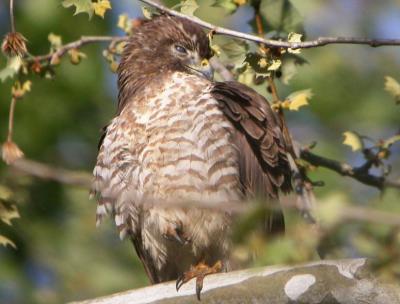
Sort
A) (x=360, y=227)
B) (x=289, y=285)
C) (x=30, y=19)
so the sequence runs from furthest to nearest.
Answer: (x=30, y=19) < (x=289, y=285) < (x=360, y=227)

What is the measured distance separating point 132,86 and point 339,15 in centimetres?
401

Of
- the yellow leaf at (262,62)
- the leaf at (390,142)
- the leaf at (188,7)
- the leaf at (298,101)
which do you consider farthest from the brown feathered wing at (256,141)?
the yellow leaf at (262,62)

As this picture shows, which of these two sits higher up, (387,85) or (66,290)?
(387,85)

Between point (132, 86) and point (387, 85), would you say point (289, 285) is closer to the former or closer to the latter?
point (387, 85)

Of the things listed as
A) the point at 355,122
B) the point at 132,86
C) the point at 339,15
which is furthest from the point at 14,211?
the point at 339,15

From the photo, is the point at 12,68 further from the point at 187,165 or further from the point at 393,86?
the point at 393,86

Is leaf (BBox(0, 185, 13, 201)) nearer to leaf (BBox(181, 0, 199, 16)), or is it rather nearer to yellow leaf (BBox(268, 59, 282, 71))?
leaf (BBox(181, 0, 199, 16))

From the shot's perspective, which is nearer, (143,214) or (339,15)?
(143,214)

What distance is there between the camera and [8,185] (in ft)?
19.7

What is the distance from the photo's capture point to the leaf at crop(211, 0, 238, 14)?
5789 mm

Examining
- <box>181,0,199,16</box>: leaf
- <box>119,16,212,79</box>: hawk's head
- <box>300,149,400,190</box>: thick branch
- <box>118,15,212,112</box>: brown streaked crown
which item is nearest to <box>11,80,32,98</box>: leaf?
<box>118,15,212,112</box>: brown streaked crown

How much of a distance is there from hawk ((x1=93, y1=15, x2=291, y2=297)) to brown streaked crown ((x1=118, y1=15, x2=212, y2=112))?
0.80 feet

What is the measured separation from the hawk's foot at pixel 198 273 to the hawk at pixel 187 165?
15 mm

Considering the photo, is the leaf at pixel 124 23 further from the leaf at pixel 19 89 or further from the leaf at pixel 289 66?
the leaf at pixel 289 66
